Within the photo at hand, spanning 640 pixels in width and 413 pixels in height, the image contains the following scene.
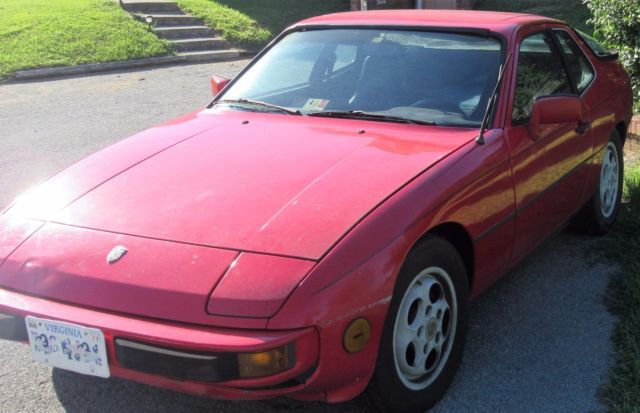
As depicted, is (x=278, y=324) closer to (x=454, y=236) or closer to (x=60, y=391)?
(x=454, y=236)

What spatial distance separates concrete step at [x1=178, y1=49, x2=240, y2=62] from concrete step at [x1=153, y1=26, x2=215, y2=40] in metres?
0.83

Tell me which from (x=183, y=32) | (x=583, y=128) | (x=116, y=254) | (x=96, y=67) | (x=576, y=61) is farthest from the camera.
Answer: (x=183, y=32)

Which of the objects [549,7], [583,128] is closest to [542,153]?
[583,128]

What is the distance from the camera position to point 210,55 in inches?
530

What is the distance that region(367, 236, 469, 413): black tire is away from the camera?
2592mm

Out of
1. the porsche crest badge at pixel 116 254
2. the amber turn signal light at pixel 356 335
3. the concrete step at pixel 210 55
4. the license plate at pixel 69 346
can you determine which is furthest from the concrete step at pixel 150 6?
the amber turn signal light at pixel 356 335

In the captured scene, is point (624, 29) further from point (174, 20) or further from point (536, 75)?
point (174, 20)

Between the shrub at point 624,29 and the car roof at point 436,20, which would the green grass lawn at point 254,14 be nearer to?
the shrub at point 624,29

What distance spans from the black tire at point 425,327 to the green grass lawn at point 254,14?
1177 cm

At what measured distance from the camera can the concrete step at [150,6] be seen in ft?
49.7

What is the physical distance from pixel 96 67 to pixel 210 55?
218 centimetres

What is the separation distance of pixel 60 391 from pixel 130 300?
37.7 inches

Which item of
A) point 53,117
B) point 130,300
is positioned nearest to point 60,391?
point 130,300

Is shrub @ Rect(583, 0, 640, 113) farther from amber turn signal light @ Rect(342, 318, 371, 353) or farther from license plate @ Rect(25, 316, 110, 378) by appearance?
license plate @ Rect(25, 316, 110, 378)
